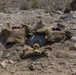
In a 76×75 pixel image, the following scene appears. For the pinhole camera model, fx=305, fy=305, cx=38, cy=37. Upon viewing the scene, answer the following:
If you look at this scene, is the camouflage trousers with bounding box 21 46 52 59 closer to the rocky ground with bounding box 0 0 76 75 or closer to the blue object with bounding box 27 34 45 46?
the rocky ground with bounding box 0 0 76 75

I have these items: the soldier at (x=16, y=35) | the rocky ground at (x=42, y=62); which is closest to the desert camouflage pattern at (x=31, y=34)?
the soldier at (x=16, y=35)

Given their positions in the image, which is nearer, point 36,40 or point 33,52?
point 33,52

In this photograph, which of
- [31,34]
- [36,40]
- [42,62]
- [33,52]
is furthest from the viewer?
[31,34]

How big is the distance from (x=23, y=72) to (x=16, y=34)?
1612 mm

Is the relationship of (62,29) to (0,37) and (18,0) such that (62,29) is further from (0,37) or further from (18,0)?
(18,0)

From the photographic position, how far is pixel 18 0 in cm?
2067

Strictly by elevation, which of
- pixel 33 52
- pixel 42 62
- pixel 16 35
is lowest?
pixel 42 62

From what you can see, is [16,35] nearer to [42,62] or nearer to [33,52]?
[33,52]

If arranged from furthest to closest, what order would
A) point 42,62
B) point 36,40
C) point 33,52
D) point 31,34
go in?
point 31,34 < point 36,40 < point 33,52 < point 42,62

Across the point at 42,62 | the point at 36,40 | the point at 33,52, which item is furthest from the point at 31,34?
the point at 42,62

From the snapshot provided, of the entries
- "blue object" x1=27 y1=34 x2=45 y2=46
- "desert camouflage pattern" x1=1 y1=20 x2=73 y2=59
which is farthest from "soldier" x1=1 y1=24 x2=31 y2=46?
"blue object" x1=27 y1=34 x2=45 y2=46

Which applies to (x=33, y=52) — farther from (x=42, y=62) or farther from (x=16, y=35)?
(x=16, y=35)

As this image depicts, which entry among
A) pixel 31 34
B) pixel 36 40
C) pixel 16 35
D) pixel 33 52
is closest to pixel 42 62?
pixel 33 52

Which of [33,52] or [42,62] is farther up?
[33,52]
